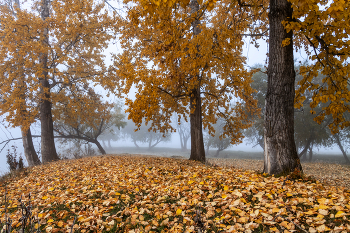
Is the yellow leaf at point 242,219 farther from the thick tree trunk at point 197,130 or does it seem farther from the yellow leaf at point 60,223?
the thick tree trunk at point 197,130

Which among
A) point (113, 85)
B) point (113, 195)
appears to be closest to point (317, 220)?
point (113, 195)

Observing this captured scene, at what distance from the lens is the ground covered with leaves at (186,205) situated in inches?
100

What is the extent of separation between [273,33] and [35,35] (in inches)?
364

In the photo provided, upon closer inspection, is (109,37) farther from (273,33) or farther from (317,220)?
(317,220)

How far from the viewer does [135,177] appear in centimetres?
480

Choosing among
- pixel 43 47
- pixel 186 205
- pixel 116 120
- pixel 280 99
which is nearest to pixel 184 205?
pixel 186 205

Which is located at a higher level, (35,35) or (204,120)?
(35,35)

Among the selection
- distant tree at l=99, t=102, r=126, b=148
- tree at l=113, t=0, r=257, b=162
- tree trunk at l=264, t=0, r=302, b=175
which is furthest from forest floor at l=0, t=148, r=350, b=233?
distant tree at l=99, t=102, r=126, b=148

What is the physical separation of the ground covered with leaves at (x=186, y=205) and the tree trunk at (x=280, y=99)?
23.1 inches

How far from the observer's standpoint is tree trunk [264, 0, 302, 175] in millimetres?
4422

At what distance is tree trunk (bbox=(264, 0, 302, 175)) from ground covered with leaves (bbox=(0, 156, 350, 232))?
0.59 meters

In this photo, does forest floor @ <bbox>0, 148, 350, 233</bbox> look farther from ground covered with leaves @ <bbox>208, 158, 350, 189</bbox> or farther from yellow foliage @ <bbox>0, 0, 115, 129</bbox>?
yellow foliage @ <bbox>0, 0, 115, 129</bbox>

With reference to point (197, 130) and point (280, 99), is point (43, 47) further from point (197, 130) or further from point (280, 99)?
point (280, 99)

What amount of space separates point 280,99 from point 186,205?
3.17m
